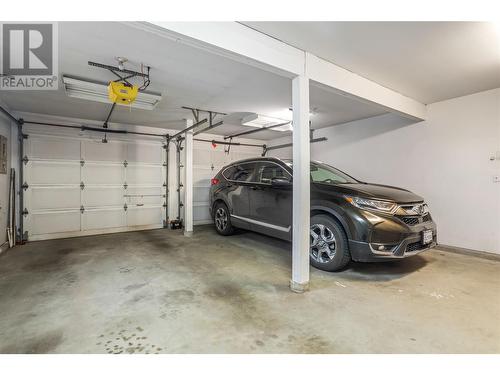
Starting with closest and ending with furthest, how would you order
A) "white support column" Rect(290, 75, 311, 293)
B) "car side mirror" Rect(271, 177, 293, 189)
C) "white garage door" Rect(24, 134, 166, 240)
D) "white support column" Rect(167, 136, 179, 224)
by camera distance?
"white support column" Rect(290, 75, 311, 293) → "car side mirror" Rect(271, 177, 293, 189) → "white garage door" Rect(24, 134, 166, 240) → "white support column" Rect(167, 136, 179, 224)

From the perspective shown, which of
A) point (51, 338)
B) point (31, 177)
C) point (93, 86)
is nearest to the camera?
point (51, 338)

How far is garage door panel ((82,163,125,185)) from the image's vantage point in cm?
549

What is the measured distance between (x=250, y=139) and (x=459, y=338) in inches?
254

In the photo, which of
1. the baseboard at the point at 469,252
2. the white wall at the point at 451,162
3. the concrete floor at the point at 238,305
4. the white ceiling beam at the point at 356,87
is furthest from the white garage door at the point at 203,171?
the baseboard at the point at 469,252

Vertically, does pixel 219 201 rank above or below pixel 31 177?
below

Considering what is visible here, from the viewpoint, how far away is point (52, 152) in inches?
203

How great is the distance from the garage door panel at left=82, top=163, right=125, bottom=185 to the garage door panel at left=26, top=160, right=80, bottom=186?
0.16 m

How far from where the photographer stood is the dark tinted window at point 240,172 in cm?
461

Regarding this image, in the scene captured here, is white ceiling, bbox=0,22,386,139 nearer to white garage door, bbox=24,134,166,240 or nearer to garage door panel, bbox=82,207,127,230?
white garage door, bbox=24,134,166,240

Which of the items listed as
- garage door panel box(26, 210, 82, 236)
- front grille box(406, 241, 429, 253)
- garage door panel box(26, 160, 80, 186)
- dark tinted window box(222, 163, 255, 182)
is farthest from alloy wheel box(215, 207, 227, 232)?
front grille box(406, 241, 429, 253)

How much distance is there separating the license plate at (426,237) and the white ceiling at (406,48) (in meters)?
2.03

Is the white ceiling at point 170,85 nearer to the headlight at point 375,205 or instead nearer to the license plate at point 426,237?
the headlight at point 375,205
